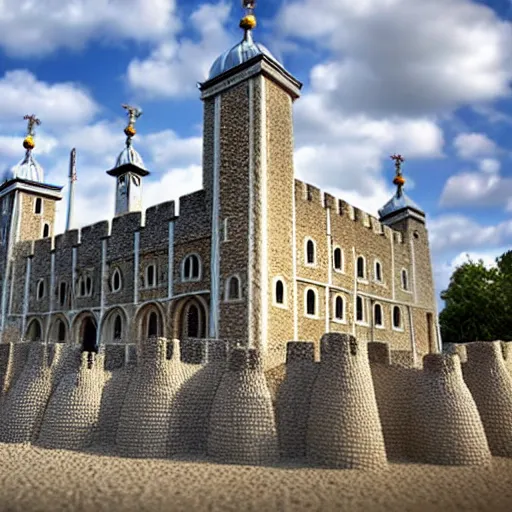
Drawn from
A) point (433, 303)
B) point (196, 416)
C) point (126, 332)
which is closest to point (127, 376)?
point (196, 416)

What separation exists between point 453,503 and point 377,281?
1584 centimetres

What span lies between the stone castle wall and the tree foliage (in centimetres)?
1648

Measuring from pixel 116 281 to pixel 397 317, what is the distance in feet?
39.8

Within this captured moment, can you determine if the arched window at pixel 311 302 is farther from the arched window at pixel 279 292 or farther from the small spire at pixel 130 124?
the small spire at pixel 130 124

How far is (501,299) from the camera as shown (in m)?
26.9

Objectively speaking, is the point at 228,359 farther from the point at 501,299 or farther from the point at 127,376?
the point at 501,299

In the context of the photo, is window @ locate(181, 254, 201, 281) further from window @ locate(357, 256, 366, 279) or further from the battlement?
window @ locate(357, 256, 366, 279)

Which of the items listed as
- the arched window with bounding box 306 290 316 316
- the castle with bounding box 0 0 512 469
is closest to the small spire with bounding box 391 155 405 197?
the castle with bounding box 0 0 512 469

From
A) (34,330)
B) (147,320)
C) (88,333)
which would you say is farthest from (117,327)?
(34,330)

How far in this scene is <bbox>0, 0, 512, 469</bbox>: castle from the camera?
32.0 feet

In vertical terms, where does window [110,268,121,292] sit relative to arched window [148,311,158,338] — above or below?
above

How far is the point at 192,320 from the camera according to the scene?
736 inches

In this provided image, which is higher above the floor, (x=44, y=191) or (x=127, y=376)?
(x=44, y=191)

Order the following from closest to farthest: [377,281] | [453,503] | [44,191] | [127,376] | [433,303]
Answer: [453,503], [127,376], [377,281], [433,303], [44,191]
